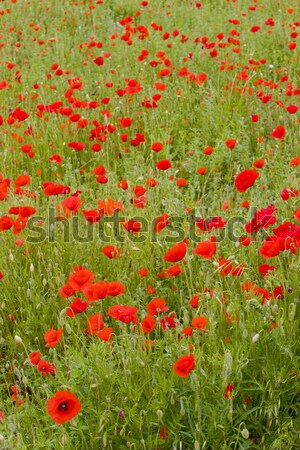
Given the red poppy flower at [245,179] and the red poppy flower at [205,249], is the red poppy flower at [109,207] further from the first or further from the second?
the red poppy flower at [205,249]

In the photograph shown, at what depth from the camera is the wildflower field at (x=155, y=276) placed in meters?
2.01

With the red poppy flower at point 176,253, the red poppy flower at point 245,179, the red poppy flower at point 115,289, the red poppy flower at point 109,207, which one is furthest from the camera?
the red poppy flower at point 109,207

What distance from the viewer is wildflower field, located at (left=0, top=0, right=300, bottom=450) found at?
2010mm

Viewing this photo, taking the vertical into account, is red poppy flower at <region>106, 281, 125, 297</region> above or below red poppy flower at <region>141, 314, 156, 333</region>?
above

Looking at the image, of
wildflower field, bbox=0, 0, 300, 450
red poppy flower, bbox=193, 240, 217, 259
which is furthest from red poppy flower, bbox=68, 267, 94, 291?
red poppy flower, bbox=193, 240, 217, 259

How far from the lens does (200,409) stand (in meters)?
1.90

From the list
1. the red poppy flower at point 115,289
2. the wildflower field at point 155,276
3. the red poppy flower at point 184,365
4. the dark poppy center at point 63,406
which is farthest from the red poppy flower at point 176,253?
the dark poppy center at point 63,406

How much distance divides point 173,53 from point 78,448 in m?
5.13

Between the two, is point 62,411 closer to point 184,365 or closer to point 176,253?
point 184,365

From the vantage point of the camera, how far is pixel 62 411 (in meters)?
1.73

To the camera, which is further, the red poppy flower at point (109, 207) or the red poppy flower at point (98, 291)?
the red poppy flower at point (109, 207)

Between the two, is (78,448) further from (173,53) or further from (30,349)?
(173,53)

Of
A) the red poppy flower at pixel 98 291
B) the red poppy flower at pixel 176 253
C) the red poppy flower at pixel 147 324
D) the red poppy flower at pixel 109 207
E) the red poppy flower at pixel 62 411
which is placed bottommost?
the red poppy flower at pixel 109 207

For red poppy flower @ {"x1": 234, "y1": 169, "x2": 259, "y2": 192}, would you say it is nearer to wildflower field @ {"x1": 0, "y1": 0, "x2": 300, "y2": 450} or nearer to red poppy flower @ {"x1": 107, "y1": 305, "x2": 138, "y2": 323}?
wildflower field @ {"x1": 0, "y1": 0, "x2": 300, "y2": 450}
